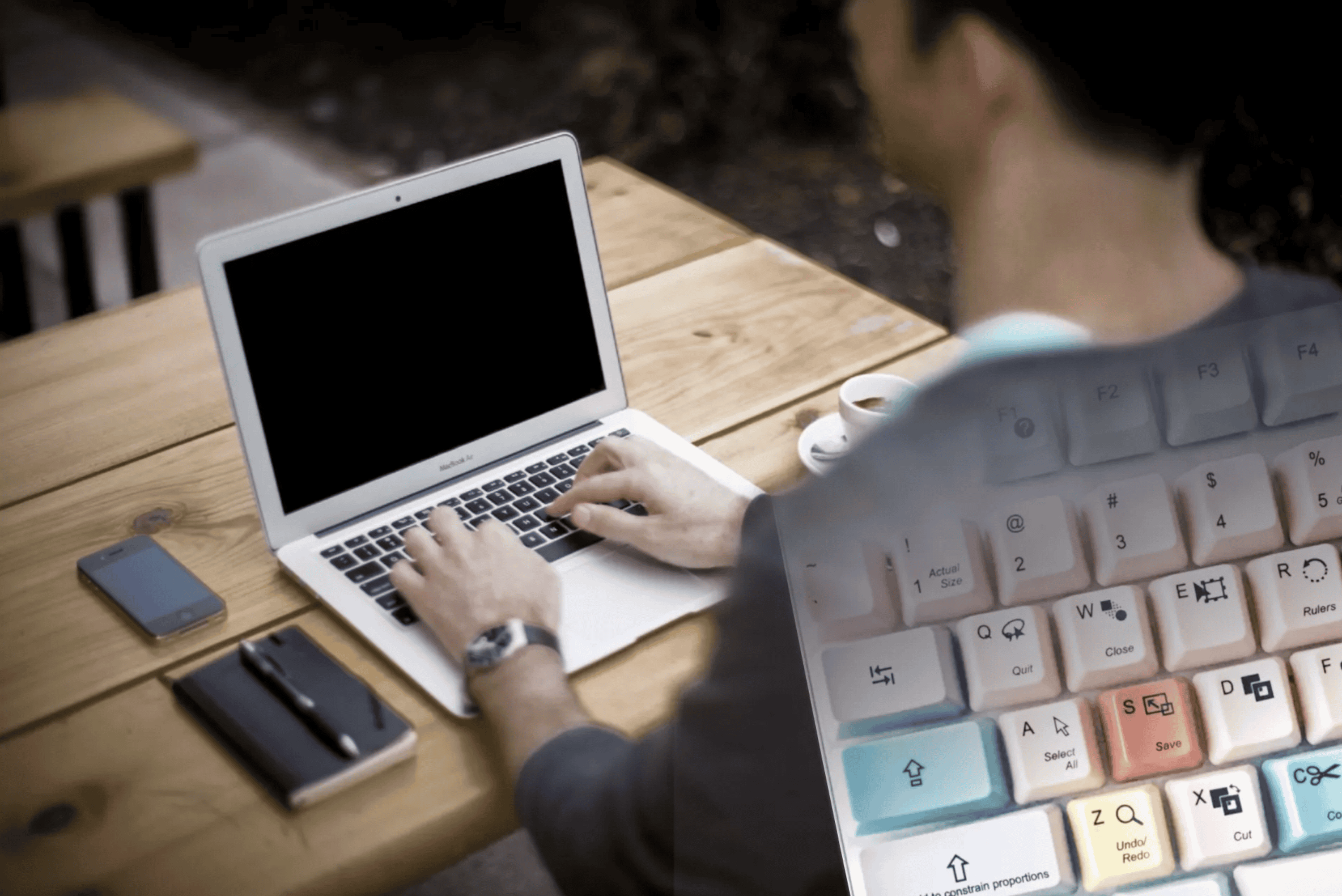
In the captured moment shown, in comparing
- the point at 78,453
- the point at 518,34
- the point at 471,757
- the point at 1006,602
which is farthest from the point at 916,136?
the point at 518,34

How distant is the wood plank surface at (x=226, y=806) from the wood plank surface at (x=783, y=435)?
0.27 metres

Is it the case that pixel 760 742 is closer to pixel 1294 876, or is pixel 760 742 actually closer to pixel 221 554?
pixel 1294 876

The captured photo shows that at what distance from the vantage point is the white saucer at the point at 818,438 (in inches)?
46.4

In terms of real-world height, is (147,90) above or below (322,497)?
above

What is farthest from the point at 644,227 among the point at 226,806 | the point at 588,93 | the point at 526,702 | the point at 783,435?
the point at 588,93

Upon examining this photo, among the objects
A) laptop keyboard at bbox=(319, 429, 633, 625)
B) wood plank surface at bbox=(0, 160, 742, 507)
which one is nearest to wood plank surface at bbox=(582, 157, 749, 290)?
wood plank surface at bbox=(0, 160, 742, 507)

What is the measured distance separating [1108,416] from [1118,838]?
0.69 ft

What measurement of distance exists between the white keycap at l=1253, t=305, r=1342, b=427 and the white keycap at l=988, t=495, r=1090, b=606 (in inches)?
4.6

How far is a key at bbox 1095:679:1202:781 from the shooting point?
628mm

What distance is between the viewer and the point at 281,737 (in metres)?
0.88

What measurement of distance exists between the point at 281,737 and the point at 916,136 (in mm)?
606

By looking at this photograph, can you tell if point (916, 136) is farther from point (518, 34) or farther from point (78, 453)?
point (518, 34)

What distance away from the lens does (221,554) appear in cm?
109

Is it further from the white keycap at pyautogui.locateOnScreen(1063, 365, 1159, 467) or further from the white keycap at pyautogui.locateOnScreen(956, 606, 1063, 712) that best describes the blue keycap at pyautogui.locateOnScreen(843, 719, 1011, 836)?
the white keycap at pyautogui.locateOnScreen(1063, 365, 1159, 467)
